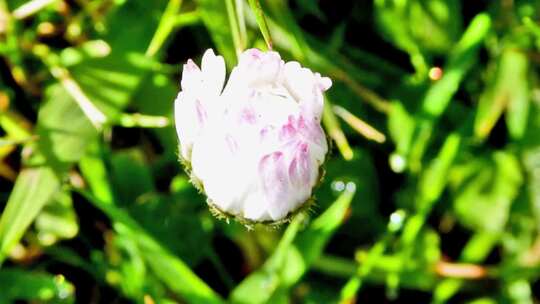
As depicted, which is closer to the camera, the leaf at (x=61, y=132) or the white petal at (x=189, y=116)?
the white petal at (x=189, y=116)

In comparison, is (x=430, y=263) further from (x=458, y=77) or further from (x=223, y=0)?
(x=223, y=0)

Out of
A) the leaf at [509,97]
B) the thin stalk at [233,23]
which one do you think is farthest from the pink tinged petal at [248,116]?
the leaf at [509,97]

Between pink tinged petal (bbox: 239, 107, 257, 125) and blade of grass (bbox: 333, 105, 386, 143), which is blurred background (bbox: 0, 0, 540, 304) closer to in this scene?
blade of grass (bbox: 333, 105, 386, 143)

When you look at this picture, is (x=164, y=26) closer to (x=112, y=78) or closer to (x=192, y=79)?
(x=112, y=78)

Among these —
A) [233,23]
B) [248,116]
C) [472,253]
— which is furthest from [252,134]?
[472,253]

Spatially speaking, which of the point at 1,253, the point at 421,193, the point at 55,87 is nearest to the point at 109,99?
the point at 55,87

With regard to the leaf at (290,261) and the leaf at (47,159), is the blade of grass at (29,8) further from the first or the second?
the leaf at (290,261)
